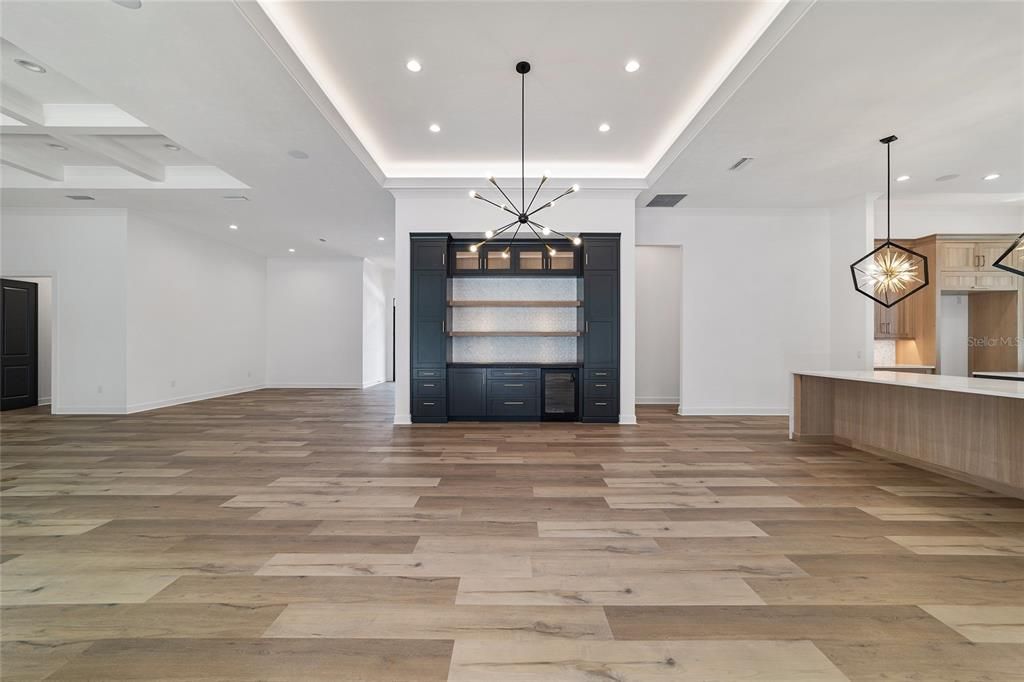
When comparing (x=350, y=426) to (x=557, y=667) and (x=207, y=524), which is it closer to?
(x=207, y=524)

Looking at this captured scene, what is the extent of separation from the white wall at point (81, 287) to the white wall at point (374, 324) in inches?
185

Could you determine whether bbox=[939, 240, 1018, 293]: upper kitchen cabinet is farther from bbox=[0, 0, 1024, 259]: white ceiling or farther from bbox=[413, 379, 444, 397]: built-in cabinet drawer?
bbox=[413, 379, 444, 397]: built-in cabinet drawer

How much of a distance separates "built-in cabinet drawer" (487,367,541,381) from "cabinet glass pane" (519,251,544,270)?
4.86 ft

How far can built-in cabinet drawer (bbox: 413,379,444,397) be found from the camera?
6098 millimetres

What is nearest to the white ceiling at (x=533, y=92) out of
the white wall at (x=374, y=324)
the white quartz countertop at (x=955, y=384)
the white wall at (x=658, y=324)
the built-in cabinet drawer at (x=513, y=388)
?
the white wall at (x=658, y=324)

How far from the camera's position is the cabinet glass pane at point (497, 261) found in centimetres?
632

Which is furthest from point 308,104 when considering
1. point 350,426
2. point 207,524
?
point 350,426

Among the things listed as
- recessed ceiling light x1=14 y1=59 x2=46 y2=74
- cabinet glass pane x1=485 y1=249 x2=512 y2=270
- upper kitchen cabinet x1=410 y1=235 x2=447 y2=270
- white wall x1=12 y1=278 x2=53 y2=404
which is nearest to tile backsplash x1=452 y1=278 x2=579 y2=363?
cabinet glass pane x1=485 y1=249 x2=512 y2=270

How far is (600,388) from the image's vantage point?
20.1 feet

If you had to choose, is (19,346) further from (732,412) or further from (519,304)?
(732,412)

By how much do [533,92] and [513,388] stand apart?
147 inches

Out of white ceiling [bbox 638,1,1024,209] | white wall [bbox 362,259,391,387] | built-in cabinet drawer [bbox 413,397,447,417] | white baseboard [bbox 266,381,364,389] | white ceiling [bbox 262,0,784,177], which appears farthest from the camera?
white wall [bbox 362,259,391,387]

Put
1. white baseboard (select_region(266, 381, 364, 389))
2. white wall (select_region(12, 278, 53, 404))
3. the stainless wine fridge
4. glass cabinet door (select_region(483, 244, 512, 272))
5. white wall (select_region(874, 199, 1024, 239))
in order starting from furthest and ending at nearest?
white baseboard (select_region(266, 381, 364, 389)), white wall (select_region(12, 278, 53, 404)), white wall (select_region(874, 199, 1024, 239)), glass cabinet door (select_region(483, 244, 512, 272)), the stainless wine fridge

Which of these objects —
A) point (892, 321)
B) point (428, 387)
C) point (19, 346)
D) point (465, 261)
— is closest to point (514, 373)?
point (428, 387)
